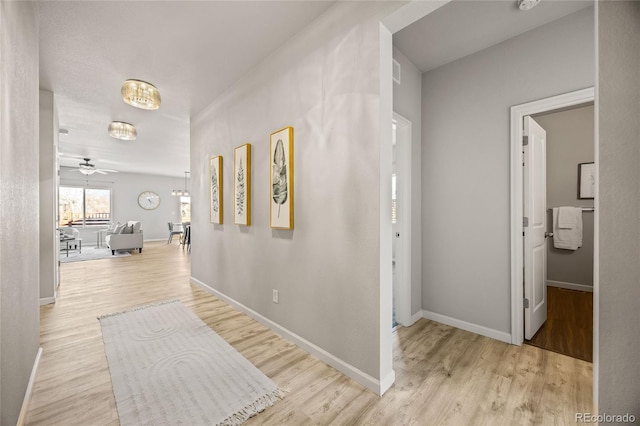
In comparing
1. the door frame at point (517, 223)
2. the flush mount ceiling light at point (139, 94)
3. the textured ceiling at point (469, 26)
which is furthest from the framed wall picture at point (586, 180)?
the flush mount ceiling light at point (139, 94)

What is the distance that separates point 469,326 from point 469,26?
2737 millimetres

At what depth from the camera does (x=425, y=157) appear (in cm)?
287

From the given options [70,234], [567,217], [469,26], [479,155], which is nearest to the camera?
[469,26]

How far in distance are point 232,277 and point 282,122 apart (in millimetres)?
1973

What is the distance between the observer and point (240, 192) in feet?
9.74

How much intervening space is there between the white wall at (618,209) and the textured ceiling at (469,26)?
1.41 meters

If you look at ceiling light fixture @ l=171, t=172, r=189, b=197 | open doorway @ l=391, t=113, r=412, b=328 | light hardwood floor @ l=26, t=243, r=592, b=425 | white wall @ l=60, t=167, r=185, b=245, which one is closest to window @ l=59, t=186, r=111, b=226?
white wall @ l=60, t=167, r=185, b=245

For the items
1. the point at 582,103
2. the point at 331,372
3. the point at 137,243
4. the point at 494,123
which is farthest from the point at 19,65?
the point at 137,243

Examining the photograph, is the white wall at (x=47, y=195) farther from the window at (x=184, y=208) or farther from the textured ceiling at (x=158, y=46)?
the window at (x=184, y=208)

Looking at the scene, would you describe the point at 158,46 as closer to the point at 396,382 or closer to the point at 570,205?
the point at 396,382

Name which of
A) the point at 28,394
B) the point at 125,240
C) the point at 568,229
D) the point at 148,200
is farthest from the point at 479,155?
the point at 148,200

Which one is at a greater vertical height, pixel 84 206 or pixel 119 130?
pixel 119 130

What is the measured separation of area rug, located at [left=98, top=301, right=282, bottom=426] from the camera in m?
1.50

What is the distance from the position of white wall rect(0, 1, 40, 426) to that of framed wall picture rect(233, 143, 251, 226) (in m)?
1.58
